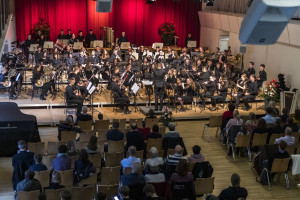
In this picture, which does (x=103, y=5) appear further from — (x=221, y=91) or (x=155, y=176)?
(x=221, y=91)

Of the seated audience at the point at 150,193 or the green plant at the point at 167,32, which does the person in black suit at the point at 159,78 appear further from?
the green plant at the point at 167,32

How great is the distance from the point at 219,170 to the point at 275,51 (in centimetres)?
917

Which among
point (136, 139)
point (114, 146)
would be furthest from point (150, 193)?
point (114, 146)

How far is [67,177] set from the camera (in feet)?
26.4

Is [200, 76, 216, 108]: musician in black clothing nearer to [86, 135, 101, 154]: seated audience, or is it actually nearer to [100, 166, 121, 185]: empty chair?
[86, 135, 101, 154]: seated audience

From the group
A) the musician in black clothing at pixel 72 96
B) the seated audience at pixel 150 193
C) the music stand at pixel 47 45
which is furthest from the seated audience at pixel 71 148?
the music stand at pixel 47 45

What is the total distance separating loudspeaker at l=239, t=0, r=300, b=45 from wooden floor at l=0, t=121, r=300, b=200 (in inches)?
220

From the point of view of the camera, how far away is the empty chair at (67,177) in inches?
315

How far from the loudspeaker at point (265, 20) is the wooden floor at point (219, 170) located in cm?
559

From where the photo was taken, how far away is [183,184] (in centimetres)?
727

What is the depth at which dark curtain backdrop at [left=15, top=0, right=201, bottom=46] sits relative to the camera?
23.9m

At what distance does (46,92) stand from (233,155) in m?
7.31

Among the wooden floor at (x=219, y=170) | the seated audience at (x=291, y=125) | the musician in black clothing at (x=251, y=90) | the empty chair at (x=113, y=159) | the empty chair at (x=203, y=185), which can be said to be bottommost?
the wooden floor at (x=219, y=170)

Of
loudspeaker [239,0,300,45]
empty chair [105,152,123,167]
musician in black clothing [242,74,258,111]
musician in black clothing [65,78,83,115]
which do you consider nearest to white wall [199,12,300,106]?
musician in black clothing [242,74,258,111]
